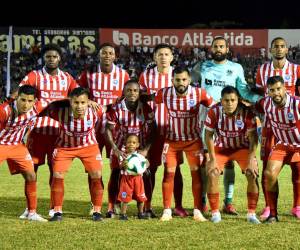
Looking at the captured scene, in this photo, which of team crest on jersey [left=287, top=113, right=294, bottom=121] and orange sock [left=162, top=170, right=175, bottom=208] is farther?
orange sock [left=162, top=170, right=175, bottom=208]

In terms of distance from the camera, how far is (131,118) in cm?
695

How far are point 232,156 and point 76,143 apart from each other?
163 cm

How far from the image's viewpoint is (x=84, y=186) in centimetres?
978

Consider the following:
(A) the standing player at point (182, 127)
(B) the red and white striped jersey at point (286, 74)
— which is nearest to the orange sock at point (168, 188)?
(A) the standing player at point (182, 127)

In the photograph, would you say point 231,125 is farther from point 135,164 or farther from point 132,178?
point 132,178

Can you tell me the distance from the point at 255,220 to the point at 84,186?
3901 millimetres

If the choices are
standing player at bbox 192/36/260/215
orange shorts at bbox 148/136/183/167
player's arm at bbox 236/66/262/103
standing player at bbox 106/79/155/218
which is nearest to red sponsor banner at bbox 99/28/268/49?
standing player at bbox 192/36/260/215

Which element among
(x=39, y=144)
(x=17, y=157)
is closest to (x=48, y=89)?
(x=39, y=144)

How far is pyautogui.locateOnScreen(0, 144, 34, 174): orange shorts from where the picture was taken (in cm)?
669

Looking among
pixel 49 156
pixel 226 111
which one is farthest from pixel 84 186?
pixel 226 111

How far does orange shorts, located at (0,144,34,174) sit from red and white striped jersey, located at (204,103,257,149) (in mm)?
1877

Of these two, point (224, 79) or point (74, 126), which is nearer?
point (74, 126)

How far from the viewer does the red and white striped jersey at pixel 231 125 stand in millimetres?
6637
